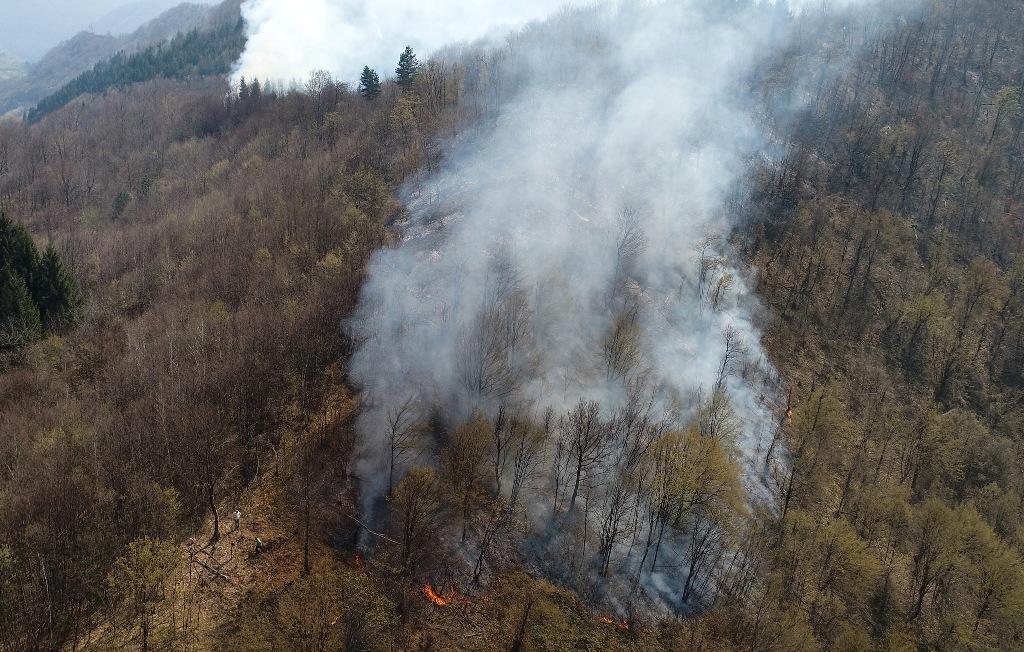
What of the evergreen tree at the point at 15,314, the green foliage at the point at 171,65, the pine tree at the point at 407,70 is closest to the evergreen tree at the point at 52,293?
the evergreen tree at the point at 15,314

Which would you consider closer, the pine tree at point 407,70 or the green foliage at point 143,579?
the green foliage at point 143,579

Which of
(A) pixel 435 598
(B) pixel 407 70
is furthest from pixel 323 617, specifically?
(B) pixel 407 70

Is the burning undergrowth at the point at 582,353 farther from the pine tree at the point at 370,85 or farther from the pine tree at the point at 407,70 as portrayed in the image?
the pine tree at the point at 370,85

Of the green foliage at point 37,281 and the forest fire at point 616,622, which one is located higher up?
the green foliage at point 37,281

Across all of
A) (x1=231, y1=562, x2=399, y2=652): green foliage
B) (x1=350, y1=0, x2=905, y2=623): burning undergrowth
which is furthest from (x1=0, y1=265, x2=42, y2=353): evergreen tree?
(x1=231, y1=562, x2=399, y2=652): green foliage

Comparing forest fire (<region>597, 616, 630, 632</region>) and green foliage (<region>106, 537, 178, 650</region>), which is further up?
green foliage (<region>106, 537, 178, 650</region>)

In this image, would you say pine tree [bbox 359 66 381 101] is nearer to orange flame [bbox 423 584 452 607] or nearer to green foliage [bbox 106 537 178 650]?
green foliage [bbox 106 537 178 650]
